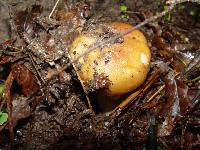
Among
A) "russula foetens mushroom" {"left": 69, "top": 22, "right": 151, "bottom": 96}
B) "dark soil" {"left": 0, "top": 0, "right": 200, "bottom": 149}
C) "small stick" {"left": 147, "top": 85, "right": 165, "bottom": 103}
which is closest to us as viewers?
"russula foetens mushroom" {"left": 69, "top": 22, "right": 151, "bottom": 96}

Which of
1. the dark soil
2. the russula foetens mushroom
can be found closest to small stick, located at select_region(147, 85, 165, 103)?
the dark soil

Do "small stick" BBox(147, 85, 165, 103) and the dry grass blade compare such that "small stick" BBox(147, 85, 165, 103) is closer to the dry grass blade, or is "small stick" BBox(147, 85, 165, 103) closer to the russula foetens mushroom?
the dry grass blade

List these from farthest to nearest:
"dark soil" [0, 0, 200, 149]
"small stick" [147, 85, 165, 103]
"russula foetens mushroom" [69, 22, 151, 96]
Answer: "small stick" [147, 85, 165, 103] < "dark soil" [0, 0, 200, 149] < "russula foetens mushroom" [69, 22, 151, 96]

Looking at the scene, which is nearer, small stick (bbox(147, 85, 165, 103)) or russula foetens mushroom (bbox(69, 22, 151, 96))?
russula foetens mushroom (bbox(69, 22, 151, 96))

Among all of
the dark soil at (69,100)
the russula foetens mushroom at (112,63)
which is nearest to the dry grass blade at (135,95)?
the dark soil at (69,100)

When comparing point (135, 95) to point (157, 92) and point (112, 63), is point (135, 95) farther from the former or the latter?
point (112, 63)

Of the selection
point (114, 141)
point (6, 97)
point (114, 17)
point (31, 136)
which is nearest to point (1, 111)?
point (6, 97)

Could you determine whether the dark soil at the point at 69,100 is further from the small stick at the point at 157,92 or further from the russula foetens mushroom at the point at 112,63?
the russula foetens mushroom at the point at 112,63
